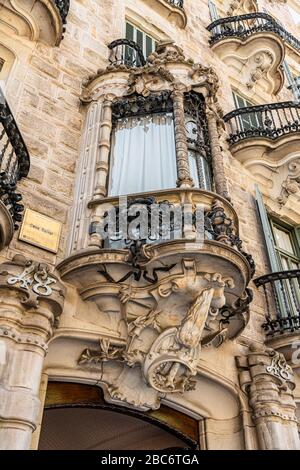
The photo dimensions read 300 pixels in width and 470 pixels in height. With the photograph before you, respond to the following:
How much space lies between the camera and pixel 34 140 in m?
5.88

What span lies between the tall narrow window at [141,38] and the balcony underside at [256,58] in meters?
1.97

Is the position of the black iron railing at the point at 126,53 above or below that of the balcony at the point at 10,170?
above

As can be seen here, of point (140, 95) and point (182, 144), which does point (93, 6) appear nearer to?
point (140, 95)

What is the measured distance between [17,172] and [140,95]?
238 cm

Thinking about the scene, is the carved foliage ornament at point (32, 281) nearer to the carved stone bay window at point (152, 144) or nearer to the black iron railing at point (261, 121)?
the carved stone bay window at point (152, 144)

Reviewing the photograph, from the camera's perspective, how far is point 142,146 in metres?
6.21

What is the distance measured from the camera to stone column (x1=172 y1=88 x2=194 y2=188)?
5422mm

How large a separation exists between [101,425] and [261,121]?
23.3 ft

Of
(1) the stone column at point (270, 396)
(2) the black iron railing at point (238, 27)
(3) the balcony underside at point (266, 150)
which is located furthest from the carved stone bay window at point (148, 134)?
(2) the black iron railing at point (238, 27)

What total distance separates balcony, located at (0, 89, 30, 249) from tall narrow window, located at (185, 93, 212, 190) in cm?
220

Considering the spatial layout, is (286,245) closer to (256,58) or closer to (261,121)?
(261,121)

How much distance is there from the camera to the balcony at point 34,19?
712 cm

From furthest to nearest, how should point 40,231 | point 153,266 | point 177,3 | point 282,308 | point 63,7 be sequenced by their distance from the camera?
1. point 177,3
2. point 63,7
3. point 282,308
4. point 40,231
5. point 153,266

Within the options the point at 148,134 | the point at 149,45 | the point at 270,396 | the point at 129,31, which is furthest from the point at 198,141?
the point at 129,31
